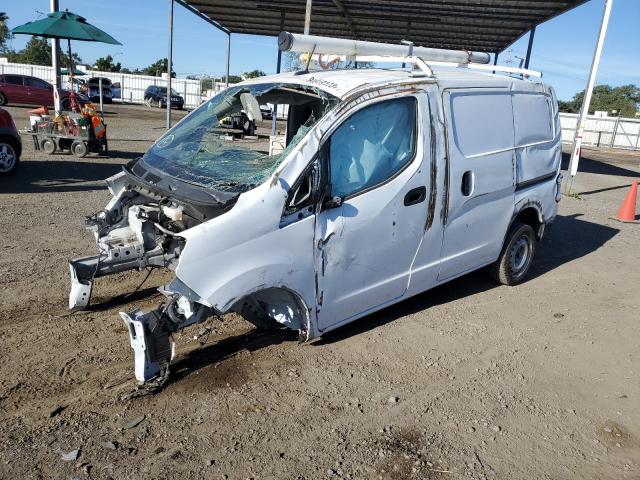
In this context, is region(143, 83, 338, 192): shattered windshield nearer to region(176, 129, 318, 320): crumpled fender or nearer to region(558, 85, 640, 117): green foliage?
region(176, 129, 318, 320): crumpled fender

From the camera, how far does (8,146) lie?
30.4 ft

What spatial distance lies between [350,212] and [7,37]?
82010 millimetres

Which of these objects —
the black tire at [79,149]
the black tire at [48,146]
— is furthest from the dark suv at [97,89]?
the black tire at [79,149]

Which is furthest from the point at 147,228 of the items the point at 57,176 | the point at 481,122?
the point at 57,176

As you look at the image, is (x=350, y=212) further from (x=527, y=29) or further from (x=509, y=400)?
(x=527, y=29)

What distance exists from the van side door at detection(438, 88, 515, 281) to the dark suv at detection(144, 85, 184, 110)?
122 feet

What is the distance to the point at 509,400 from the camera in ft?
11.9

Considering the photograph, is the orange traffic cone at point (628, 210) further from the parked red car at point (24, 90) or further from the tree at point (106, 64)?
the tree at point (106, 64)

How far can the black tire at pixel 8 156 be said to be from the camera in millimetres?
9234

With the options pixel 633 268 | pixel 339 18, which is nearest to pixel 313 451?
pixel 633 268

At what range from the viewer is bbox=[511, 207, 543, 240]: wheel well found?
18.4 ft

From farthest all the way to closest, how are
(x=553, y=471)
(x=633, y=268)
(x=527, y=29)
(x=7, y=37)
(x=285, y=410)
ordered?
(x=7, y=37)
(x=527, y=29)
(x=633, y=268)
(x=285, y=410)
(x=553, y=471)

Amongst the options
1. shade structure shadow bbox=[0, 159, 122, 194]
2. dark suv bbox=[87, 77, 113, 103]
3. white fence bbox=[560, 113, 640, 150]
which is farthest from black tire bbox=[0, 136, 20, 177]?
white fence bbox=[560, 113, 640, 150]

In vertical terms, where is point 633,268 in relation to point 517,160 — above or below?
below
